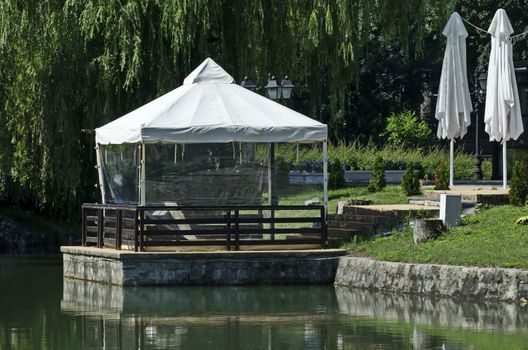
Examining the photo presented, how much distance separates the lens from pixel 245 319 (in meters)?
19.4

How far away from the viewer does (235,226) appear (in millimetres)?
25047

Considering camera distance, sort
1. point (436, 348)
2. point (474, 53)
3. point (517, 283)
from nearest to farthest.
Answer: point (436, 348), point (517, 283), point (474, 53)

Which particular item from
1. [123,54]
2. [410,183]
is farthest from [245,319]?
[410,183]

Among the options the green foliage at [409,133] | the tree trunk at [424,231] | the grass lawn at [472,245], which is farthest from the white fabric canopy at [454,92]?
the green foliage at [409,133]

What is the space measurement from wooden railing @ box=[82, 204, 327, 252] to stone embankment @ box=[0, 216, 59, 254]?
10827mm

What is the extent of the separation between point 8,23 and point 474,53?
38280 mm

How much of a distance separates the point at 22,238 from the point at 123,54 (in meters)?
7.62

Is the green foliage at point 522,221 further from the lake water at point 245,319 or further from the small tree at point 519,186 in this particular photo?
the lake water at point 245,319

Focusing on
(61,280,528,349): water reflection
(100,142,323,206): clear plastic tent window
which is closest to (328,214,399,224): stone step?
(100,142,323,206): clear plastic tent window

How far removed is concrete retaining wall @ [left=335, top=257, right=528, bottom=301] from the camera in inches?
818

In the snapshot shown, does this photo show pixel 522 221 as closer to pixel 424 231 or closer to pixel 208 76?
pixel 424 231

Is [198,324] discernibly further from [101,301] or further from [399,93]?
[399,93]

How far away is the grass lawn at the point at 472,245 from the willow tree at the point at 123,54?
8528 millimetres

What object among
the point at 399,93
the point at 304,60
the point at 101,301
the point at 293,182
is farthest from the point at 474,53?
the point at 101,301
